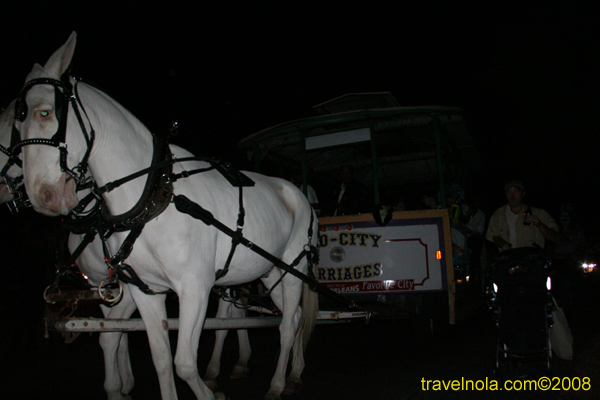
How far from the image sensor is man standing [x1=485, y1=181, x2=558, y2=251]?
476 cm

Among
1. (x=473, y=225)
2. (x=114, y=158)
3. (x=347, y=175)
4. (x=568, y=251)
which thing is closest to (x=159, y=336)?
(x=114, y=158)

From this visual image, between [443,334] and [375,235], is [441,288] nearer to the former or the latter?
[375,235]

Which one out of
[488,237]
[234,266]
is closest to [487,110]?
[488,237]

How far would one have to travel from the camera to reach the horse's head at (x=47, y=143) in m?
2.43

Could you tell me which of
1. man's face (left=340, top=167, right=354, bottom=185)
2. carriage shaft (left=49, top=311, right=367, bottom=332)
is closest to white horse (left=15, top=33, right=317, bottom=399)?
carriage shaft (left=49, top=311, right=367, bottom=332)

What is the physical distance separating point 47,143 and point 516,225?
444 centimetres

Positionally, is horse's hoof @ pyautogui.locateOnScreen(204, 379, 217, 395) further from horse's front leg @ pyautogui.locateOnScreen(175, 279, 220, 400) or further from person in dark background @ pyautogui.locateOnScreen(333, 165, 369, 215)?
person in dark background @ pyautogui.locateOnScreen(333, 165, 369, 215)

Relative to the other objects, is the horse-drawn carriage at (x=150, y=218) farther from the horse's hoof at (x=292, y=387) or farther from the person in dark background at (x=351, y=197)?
the person in dark background at (x=351, y=197)

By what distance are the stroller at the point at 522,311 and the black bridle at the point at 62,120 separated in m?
3.64

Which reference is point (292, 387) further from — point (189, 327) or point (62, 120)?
point (62, 120)

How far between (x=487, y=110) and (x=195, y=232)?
900 inches

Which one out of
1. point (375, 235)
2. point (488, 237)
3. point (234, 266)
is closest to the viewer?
point (234, 266)

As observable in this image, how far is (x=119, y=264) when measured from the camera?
2820mm

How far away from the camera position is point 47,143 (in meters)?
2.44
